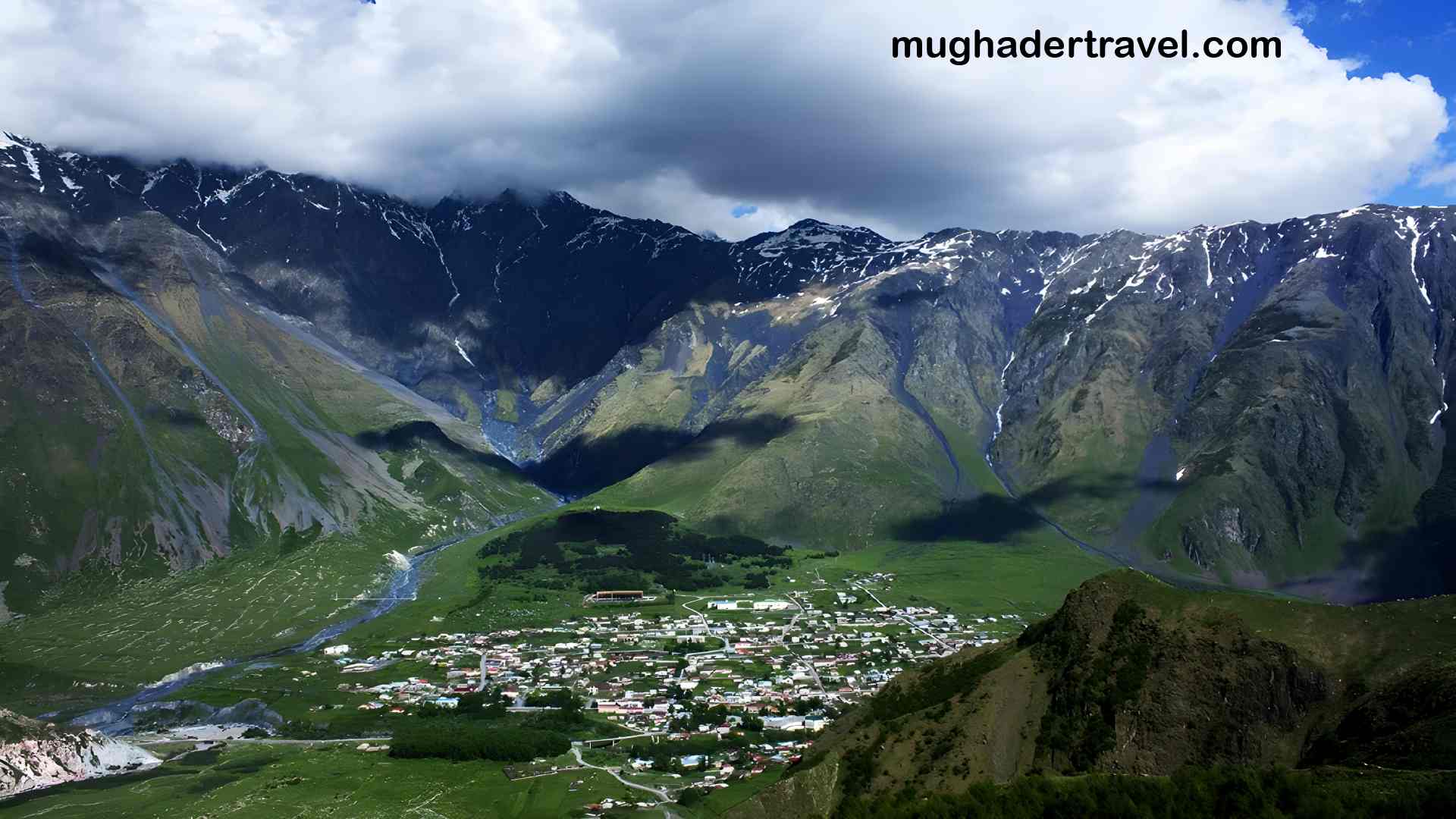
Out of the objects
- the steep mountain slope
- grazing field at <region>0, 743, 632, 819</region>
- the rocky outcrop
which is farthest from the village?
the steep mountain slope

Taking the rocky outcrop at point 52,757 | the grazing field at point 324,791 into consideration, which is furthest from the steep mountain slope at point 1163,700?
the rocky outcrop at point 52,757

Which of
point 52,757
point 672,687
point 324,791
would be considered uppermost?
point 52,757

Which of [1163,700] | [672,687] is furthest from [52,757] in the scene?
[1163,700]

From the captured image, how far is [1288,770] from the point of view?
54750 mm

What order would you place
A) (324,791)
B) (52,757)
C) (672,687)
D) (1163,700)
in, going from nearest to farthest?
(1163,700), (324,791), (52,757), (672,687)

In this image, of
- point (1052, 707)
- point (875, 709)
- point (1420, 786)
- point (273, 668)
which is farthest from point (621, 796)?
point (273, 668)

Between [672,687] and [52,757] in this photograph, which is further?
[672,687]

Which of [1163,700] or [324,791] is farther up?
[1163,700]

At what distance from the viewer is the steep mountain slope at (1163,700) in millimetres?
62938

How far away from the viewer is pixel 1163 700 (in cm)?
7194

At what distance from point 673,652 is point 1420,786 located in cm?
15073

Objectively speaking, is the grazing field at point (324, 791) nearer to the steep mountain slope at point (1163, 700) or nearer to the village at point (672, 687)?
the village at point (672, 687)

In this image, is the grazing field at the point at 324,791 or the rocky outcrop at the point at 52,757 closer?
the grazing field at the point at 324,791

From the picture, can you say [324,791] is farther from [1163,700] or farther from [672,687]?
[1163,700]
